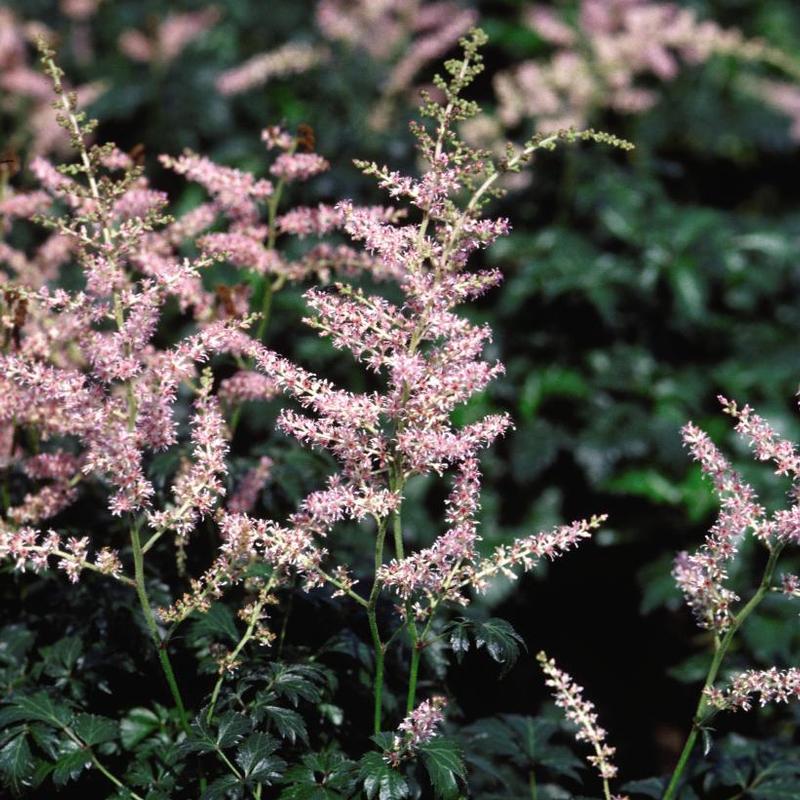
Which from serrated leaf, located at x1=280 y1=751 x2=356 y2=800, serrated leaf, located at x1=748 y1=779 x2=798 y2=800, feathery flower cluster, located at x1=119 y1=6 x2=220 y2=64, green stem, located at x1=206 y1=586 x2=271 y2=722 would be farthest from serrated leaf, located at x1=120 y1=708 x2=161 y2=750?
feathery flower cluster, located at x1=119 y1=6 x2=220 y2=64

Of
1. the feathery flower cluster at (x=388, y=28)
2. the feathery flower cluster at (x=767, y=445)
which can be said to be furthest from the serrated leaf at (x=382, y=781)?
the feathery flower cluster at (x=388, y=28)

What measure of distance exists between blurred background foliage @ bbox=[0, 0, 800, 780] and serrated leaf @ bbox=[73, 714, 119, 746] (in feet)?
6.07

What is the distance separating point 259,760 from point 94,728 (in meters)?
0.49

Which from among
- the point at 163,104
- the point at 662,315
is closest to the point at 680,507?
the point at 662,315

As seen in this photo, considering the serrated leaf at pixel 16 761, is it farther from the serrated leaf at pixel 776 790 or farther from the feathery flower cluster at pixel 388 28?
the feathery flower cluster at pixel 388 28

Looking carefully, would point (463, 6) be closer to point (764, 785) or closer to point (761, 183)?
point (761, 183)

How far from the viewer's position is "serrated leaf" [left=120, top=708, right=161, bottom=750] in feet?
9.14

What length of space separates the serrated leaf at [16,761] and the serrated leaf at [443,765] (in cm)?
91

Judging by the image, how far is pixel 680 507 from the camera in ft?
18.9

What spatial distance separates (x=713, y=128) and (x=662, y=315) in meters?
2.32

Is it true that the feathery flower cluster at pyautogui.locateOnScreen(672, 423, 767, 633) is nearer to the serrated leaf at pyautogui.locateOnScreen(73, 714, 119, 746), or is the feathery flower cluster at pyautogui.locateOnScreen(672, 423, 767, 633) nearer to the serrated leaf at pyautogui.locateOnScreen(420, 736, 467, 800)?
the serrated leaf at pyautogui.locateOnScreen(420, 736, 467, 800)

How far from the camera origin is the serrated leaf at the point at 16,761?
2.46 m

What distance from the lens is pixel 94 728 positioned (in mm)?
2578

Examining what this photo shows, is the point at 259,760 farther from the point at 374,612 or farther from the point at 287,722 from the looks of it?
the point at 374,612
